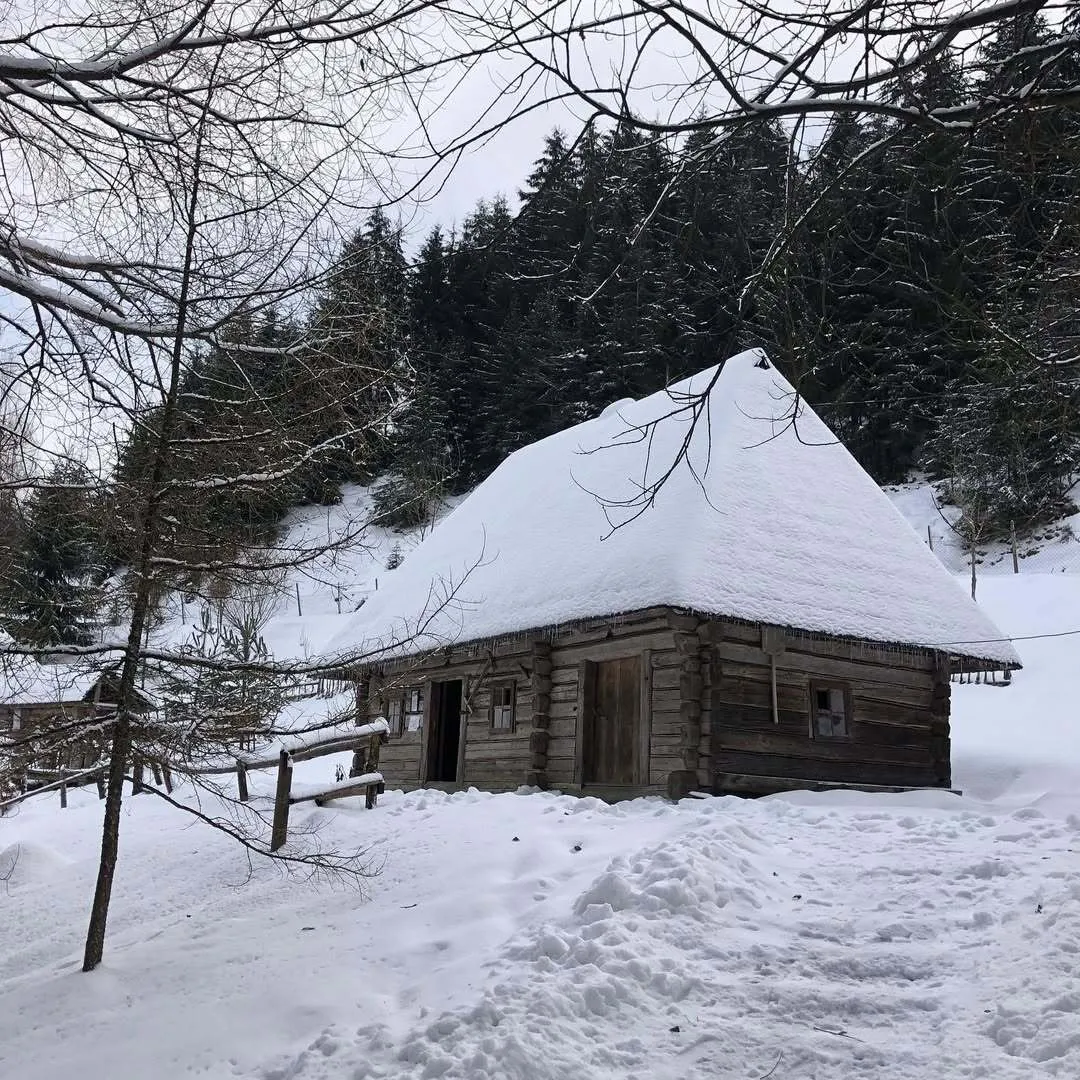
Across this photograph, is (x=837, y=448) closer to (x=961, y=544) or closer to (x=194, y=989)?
(x=194, y=989)

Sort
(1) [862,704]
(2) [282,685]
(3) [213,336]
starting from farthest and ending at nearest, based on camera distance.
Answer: (1) [862,704] → (2) [282,685] → (3) [213,336]

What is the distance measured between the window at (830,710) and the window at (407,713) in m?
7.23

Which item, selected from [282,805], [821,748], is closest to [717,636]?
[821,748]

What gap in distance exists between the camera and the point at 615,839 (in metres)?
8.86

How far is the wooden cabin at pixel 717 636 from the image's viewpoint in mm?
12805

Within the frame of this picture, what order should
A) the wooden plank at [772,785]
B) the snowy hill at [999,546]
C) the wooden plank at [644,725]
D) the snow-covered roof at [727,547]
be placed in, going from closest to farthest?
the wooden plank at [772,785], the snow-covered roof at [727,547], the wooden plank at [644,725], the snowy hill at [999,546]

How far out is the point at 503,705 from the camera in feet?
52.7

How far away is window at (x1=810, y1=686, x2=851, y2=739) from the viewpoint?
13930mm

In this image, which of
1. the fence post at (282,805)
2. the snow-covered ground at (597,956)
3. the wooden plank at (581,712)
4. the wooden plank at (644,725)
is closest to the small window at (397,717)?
the wooden plank at (581,712)

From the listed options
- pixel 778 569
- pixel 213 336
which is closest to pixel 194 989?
pixel 213 336

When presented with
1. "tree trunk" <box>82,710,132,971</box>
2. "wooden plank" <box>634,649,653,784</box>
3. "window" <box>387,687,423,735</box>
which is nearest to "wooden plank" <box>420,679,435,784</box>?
"window" <box>387,687,423,735</box>

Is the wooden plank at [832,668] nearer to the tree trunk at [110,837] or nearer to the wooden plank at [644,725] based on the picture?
the wooden plank at [644,725]

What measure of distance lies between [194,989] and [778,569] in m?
8.97

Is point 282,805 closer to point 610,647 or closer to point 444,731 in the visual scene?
point 610,647
